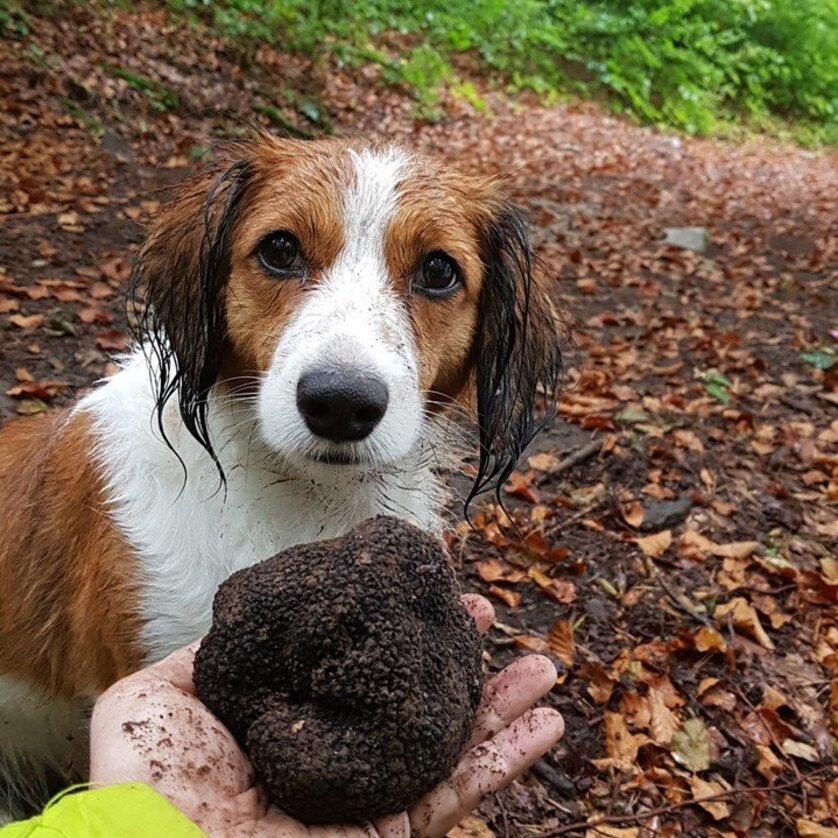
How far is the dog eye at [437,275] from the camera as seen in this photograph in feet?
8.68

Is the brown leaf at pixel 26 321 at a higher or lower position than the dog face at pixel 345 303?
lower

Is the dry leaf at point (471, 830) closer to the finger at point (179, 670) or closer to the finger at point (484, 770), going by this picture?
the finger at point (484, 770)

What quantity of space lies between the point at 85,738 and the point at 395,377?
188 cm

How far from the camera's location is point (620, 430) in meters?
5.83

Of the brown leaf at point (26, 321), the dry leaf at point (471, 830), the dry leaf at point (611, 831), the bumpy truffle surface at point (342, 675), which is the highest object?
the bumpy truffle surface at point (342, 675)

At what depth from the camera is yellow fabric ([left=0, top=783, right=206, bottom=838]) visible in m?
1.18

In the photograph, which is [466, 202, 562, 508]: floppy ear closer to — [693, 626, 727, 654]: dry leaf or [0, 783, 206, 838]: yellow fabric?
[693, 626, 727, 654]: dry leaf

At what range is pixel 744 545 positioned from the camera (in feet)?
15.4

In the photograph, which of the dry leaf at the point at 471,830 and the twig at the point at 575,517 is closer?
the dry leaf at the point at 471,830

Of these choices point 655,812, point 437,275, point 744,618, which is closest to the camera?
point 437,275

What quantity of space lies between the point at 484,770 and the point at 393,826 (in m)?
0.27

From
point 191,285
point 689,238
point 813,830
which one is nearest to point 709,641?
point 813,830

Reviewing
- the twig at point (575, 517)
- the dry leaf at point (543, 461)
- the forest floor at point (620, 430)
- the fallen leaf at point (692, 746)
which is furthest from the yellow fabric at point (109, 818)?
the dry leaf at point (543, 461)

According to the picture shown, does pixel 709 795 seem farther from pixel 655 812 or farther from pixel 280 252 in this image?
pixel 280 252
